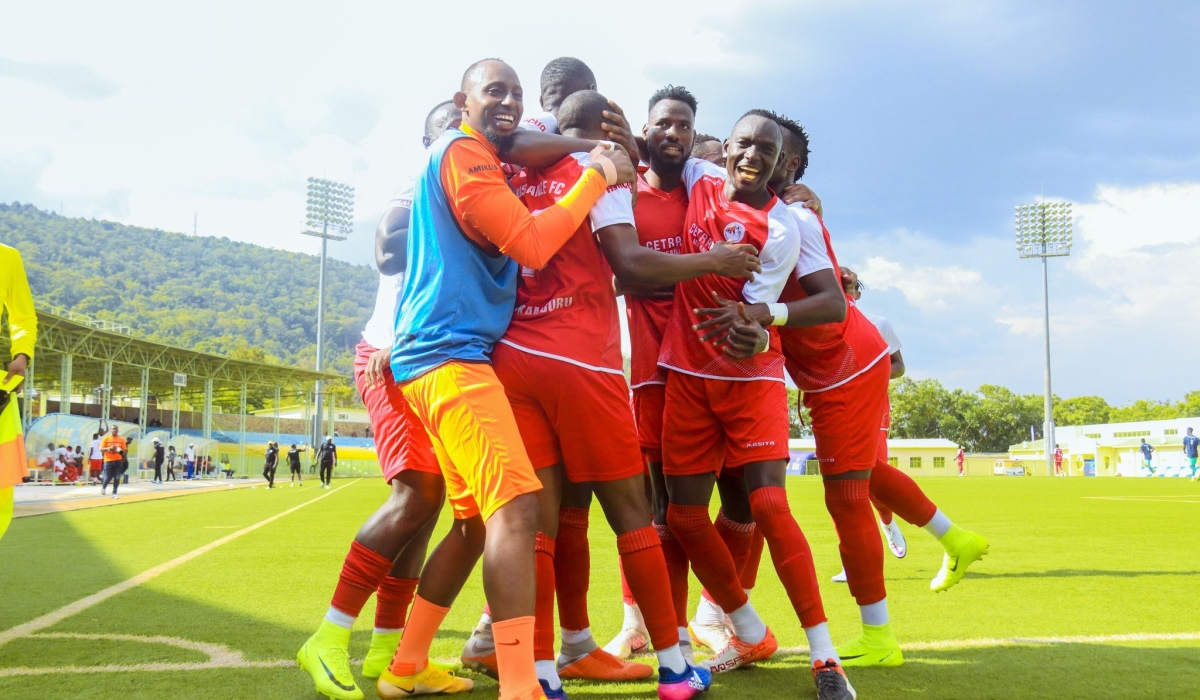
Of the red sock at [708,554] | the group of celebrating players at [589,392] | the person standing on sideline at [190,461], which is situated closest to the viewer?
the group of celebrating players at [589,392]

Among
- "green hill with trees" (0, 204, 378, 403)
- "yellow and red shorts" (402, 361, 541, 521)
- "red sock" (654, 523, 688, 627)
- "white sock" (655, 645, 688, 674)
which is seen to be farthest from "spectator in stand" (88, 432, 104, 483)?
"green hill with trees" (0, 204, 378, 403)

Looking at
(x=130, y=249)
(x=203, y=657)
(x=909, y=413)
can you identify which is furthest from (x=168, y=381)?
(x=130, y=249)

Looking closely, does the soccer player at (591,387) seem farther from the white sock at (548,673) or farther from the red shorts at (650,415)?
the red shorts at (650,415)

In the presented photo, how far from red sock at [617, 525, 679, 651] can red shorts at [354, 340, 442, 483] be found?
0.84m

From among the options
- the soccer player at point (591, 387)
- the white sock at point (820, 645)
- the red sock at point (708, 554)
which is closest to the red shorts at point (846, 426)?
the red sock at point (708, 554)

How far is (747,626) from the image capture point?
3287 mm

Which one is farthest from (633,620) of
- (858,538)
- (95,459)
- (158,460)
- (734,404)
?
(158,460)

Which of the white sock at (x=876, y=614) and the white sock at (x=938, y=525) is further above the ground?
the white sock at (x=938, y=525)

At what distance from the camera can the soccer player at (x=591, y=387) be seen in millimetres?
2777

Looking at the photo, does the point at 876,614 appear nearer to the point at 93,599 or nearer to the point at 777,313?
the point at 777,313

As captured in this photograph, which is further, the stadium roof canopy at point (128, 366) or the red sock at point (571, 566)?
the stadium roof canopy at point (128, 366)

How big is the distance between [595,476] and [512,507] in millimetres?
404

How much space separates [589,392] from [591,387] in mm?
19

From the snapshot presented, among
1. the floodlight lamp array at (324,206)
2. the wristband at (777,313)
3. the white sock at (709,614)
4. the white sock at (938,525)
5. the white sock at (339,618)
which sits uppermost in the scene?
the floodlight lamp array at (324,206)
